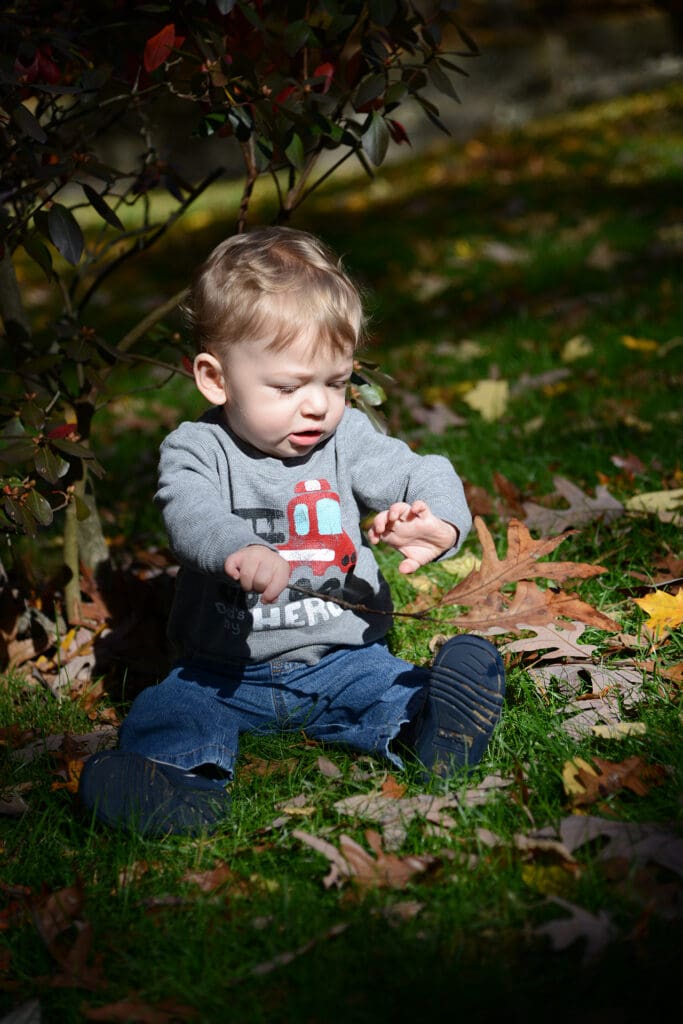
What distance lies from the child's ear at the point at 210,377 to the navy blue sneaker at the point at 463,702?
2.65 feet

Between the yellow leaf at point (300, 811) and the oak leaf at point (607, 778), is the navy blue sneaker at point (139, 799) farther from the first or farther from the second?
the oak leaf at point (607, 778)

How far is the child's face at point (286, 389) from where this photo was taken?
2172mm

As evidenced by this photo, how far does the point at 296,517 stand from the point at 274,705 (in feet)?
1.51

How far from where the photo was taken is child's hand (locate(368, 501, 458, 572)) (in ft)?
6.97

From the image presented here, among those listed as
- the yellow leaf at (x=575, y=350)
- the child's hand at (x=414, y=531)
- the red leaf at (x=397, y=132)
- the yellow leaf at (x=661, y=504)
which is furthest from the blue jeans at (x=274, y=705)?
the yellow leaf at (x=575, y=350)

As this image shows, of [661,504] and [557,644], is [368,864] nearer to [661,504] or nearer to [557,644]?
[557,644]

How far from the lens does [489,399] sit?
14.0 ft

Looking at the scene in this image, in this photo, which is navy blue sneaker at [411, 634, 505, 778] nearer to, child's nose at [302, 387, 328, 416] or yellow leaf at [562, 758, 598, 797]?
yellow leaf at [562, 758, 598, 797]

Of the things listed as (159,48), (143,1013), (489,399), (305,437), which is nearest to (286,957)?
(143,1013)

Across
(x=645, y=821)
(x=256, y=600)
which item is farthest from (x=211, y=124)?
(x=645, y=821)

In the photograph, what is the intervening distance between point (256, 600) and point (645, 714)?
36.1 inches

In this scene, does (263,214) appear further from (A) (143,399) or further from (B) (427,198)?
(A) (143,399)

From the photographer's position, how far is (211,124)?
7.66 ft

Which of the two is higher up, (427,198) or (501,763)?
(501,763)
